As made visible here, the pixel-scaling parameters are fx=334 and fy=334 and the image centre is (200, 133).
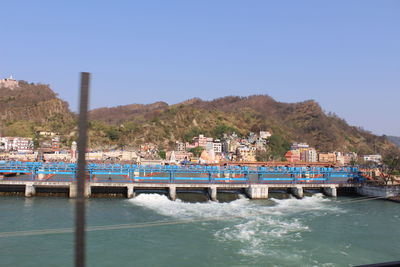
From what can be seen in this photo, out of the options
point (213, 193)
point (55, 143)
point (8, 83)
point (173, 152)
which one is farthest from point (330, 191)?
point (8, 83)

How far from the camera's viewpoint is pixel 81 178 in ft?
14.6

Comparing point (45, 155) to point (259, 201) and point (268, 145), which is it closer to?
point (259, 201)

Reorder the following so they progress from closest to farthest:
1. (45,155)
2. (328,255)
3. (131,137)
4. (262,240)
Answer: (328,255) < (262,240) < (45,155) < (131,137)

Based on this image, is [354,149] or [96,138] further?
[354,149]

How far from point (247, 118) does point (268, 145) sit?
43.7 meters

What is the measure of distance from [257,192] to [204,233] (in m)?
16.3

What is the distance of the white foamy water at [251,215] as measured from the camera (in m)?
21.7

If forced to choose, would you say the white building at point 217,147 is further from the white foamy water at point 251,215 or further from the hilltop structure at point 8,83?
the hilltop structure at point 8,83

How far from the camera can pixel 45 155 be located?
316 feet

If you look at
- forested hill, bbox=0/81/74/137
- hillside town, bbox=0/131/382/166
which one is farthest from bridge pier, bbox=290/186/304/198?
forested hill, bbox=0/81/74/137

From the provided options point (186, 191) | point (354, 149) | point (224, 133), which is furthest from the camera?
point (354, 149)

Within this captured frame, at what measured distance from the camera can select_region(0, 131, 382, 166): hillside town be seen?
320 feet

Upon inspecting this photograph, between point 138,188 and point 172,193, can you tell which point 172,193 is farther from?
point 138,188

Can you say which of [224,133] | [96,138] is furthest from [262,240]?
[224,133]
